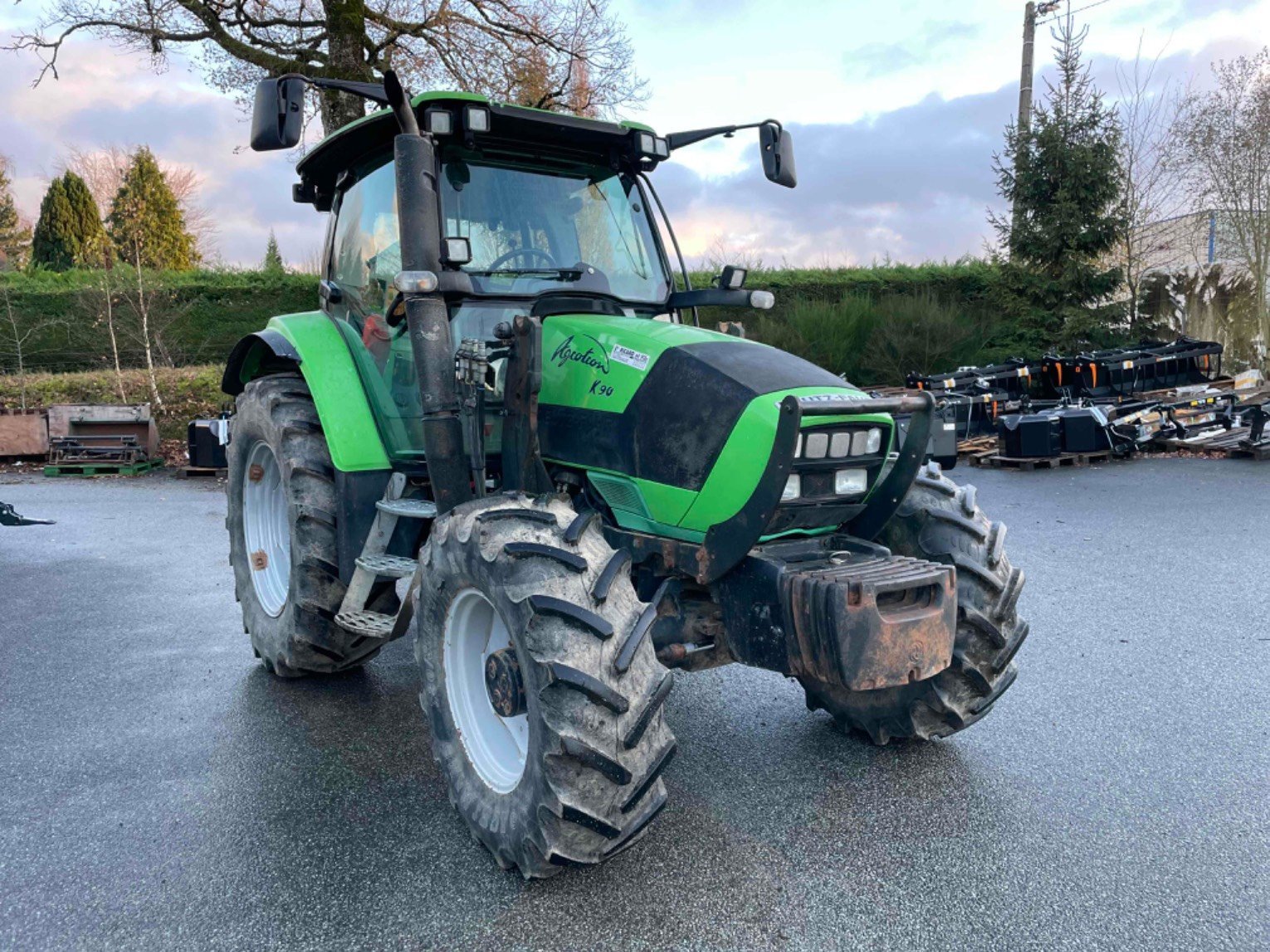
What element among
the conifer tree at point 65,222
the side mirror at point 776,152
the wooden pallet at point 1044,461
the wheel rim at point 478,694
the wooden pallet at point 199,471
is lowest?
the wooden pallet at point 1044,461

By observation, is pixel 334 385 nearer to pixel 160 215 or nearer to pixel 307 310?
pixel 307 310

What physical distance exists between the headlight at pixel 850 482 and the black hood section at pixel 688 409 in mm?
274

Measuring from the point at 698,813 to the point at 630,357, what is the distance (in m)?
1.47

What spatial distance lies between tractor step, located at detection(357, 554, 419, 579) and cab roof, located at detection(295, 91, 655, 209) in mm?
1533

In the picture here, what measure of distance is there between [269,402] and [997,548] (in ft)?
9.77

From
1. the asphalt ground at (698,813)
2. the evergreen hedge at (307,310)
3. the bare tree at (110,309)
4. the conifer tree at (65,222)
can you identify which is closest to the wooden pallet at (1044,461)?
the evergreen hedge at (307,310)

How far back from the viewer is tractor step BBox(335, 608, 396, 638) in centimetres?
376

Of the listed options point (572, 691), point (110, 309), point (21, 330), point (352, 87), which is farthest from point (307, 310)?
point (572, 691)

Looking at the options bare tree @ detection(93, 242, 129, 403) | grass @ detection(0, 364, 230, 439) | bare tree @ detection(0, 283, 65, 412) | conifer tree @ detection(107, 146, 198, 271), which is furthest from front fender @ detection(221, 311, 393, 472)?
conifer tree @ detection(107, 146, 198, 271)

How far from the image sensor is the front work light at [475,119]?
3.44m

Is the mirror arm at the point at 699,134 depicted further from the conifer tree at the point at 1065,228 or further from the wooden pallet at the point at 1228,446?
the conifer tree at the point at 1065,228

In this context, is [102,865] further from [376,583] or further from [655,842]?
[655,842]

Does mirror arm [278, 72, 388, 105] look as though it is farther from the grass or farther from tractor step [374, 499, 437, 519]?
the grass

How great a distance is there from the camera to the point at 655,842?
301cm
